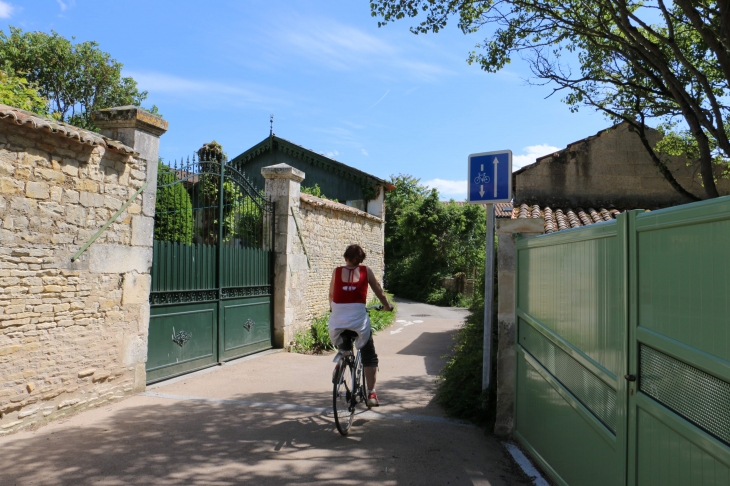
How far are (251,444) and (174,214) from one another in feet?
14.2

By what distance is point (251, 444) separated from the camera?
15.5 feet

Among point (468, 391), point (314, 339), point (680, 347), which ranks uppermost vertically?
point (680, 347)

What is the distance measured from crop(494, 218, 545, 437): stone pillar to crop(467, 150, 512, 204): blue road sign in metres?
0.50

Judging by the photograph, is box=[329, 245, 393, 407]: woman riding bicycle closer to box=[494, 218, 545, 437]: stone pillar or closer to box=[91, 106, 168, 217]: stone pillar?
box=[494, 218, 545, 437]: stone pillar

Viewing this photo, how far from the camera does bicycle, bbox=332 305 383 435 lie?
497 cm

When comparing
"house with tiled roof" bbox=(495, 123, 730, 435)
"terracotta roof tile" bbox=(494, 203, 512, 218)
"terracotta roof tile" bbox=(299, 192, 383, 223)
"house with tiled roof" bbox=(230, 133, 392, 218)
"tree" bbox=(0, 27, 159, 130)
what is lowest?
"terracotta roof tile" bbox=(494, 203, 512, 218)

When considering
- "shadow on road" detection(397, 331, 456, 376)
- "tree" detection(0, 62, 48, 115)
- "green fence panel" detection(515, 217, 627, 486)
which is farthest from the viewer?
"shadow on road" detection(397, 331, 456, 376)

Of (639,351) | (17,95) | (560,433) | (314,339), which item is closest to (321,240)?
(314,339)

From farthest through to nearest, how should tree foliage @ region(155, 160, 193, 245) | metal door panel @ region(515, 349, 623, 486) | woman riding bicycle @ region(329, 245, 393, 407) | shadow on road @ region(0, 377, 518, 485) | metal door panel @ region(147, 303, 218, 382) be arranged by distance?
tree foliage @ region(155, 160, 193, 245), metal door panel @ region(147, 303, 218, 382), woman riding bicycle @ region(329, 245, 393, 407), shadow on road @ region(0, 377, 518, 485), metal door panel @ region(515, 349, 623, 486)

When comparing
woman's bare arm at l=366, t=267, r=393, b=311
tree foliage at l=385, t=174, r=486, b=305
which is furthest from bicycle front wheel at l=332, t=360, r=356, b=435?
tree foliage at l=385, t=174, r=486, b=305

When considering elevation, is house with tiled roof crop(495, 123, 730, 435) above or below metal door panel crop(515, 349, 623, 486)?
above

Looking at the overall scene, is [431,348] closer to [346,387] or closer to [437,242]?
[346,387]

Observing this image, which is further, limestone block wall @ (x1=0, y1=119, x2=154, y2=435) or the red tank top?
the red tank top

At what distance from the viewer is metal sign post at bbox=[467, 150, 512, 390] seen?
547cm
